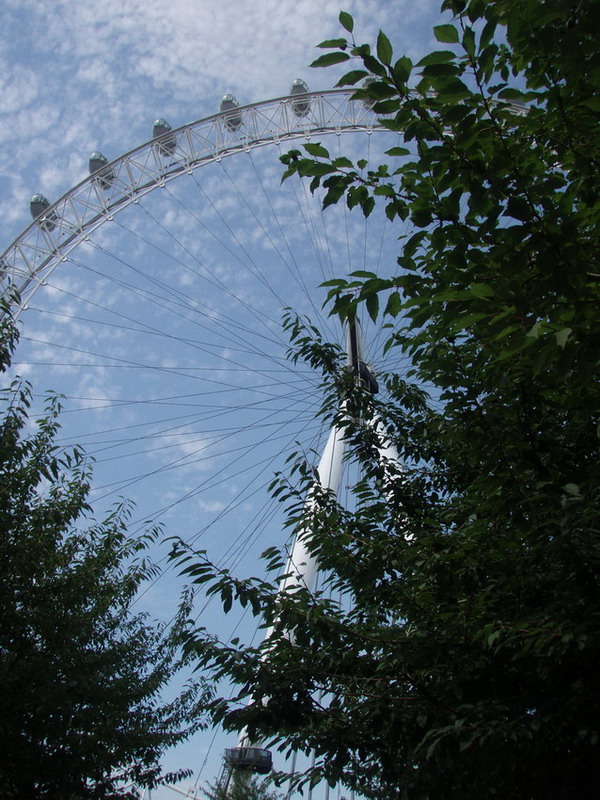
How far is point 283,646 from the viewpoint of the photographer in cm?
588

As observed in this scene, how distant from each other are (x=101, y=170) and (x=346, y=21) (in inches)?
725

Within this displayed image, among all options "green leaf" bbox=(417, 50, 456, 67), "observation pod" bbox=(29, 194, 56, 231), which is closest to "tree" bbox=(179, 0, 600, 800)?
"green leaf" bbox=(417, 50, 456, 67)

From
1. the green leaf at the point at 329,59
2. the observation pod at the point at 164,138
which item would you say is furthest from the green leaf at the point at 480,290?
the observation pod at the point at 164,138

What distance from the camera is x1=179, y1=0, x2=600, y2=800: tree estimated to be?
11.2ft

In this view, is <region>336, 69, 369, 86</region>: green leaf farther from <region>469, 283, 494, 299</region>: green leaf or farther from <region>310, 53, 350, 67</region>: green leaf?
<region>469, 283, 494, 299</region>: green leaf

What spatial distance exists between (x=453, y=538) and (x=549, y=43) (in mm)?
3743

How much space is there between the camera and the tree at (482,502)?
11.2 feet

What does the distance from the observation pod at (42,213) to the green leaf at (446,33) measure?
18.5 metres

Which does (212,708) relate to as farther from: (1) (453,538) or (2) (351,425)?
(2) (351,425)

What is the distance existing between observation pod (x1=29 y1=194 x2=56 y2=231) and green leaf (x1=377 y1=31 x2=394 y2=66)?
18.4m

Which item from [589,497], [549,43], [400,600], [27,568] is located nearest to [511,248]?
[549,43]

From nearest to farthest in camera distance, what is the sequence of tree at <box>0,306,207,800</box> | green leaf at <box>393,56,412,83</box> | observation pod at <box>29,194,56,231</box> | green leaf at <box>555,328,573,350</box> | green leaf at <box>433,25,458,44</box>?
green leaf at <box>555,328,573,350</box>
green leaf at <box>433,25,458,44</box>
green leaf at <box>393,56,412,83</box>
tree at <box>0,306,207,800</box>
observation pod at <box>29,194,56,231</box>

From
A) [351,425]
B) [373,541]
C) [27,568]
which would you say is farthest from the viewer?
[27,568]

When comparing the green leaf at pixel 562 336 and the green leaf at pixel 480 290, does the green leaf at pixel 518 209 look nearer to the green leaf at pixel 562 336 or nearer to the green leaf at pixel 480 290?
the green leaf at pixel 480 290
